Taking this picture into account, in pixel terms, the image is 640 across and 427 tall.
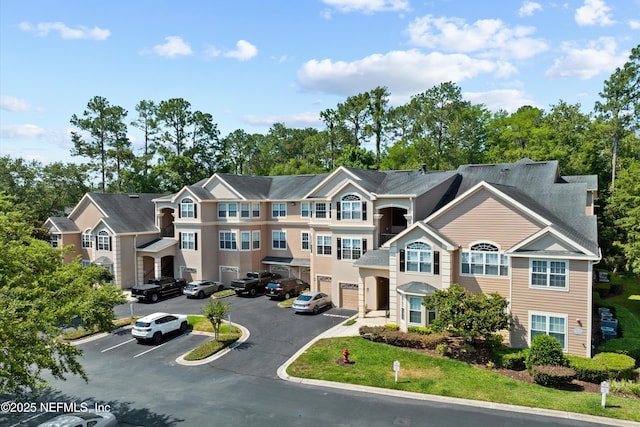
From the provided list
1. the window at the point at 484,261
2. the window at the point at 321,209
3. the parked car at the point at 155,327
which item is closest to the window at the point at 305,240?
the window at the point at 321,209

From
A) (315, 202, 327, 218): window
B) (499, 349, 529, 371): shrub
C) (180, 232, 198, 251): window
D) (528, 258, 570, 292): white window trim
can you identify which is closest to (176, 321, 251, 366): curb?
(315, 202, 327, 218): window

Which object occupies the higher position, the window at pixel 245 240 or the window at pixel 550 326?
the window at pixel 245 240

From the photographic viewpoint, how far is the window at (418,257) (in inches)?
1018

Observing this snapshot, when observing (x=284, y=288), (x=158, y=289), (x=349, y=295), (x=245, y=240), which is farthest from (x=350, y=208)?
(x=158, y=289)

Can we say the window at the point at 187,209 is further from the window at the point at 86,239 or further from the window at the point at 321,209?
the window at the point at 321,209

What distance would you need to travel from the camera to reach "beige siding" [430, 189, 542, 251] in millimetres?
23812

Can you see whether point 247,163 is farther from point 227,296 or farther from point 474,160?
point 227,296

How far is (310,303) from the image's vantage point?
1203 inches

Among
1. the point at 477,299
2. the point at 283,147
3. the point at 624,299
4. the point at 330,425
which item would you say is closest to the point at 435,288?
the point at 477,299

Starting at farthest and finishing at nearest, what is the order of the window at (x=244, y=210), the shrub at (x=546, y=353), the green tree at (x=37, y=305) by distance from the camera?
the window at (x=244, y=210)
the shrub at (x=546, y=353)
the green tree at (x=37, y=305)

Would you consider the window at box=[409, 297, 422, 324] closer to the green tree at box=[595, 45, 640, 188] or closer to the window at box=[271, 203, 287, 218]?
the window at box=[271, 203, 287, 218]

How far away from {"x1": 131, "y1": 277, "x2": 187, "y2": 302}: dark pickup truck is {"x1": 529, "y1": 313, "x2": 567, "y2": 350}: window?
27.6m

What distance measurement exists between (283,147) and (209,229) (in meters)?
52.7

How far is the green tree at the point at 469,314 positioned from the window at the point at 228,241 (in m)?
21.6
